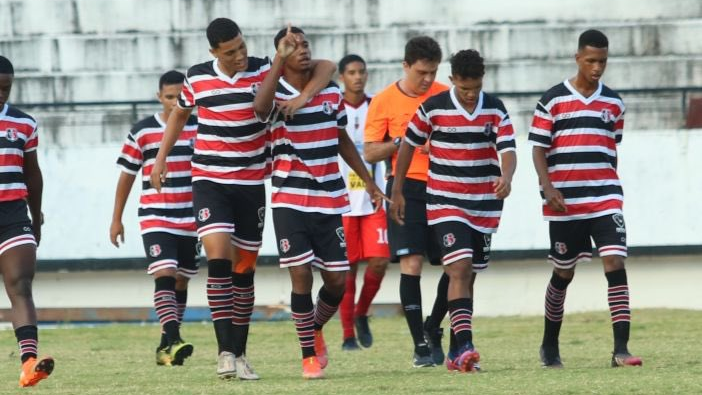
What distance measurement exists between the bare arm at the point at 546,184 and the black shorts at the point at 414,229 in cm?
Answer: 136

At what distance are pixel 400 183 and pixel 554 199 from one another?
1.01m

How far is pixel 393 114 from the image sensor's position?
11891mm

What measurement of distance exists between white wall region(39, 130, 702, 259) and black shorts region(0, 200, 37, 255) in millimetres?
7400

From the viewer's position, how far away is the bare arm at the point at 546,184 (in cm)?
1022

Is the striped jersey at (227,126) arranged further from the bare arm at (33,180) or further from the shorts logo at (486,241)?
the shorts logo at (486,241)

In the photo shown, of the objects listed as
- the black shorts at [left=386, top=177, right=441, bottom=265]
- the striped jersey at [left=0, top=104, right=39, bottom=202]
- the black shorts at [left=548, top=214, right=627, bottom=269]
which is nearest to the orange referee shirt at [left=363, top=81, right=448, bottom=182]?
the black shorts at [left=386, top=177, right=441, bottom=265]

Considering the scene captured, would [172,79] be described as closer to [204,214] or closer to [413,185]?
[413,185]

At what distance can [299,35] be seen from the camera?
386 inches

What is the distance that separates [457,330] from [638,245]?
24.2ft

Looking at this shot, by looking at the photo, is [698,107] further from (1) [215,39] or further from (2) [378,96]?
(1) [215,39]

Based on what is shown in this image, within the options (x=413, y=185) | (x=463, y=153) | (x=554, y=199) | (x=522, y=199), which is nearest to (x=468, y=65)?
(x=463, y=153)

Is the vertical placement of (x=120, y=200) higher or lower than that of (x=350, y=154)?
lower

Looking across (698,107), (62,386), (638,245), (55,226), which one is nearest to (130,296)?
(55,226)

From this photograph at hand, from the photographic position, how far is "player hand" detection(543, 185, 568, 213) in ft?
33.5
